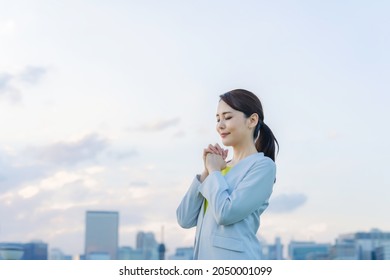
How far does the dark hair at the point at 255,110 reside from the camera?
3.75m

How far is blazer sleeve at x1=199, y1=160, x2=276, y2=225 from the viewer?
3516mm

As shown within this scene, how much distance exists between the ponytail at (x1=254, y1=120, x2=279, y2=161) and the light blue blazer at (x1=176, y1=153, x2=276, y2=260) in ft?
0.40

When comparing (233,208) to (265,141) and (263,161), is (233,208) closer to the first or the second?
(263,161)

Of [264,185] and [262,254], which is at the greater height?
[264,185]

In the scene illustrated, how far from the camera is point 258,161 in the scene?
3.70 m

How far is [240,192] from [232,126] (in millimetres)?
360

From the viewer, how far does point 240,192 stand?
3.56 metres
